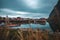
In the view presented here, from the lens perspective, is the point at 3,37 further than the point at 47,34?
Yes

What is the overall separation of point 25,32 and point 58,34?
1309 mm

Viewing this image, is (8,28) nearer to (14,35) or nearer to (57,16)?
(14,35)

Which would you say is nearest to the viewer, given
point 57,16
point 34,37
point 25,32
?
point 34,37

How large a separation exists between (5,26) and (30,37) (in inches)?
77.3

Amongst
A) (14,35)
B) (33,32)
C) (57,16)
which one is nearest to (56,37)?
(33,32)

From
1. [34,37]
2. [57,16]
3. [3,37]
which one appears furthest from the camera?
[57,16]

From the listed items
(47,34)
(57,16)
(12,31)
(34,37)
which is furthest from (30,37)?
(57,16)

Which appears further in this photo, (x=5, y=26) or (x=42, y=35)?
(x=5, y=26)

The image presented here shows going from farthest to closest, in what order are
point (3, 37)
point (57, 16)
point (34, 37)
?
point (57, 16)
point (3, 37)
point (34, 37)

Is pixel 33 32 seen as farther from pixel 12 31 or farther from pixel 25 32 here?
pixel 12 31

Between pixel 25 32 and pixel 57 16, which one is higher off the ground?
pixel 57 16

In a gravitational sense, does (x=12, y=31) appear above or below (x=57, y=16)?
below

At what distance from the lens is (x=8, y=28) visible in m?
8.72

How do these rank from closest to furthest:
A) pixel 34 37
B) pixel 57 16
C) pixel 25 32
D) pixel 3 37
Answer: pixel 34 37, pixel 25 32, pixel 3 37, pixel 57 16
